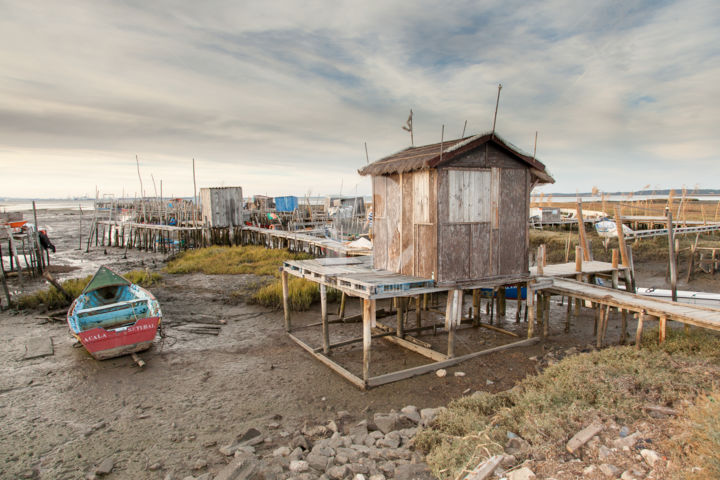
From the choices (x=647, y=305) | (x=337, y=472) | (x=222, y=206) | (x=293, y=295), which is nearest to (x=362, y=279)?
(x=337, y=472)

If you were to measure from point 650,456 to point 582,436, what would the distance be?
2.58 feet

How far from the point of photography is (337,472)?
5.75 meters

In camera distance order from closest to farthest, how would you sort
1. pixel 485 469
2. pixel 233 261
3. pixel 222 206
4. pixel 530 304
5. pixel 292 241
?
1. pixel 485 469
2. pixel 530 304
3. pixel 233 261
4. pixel 292 241
5. pixel 222 206

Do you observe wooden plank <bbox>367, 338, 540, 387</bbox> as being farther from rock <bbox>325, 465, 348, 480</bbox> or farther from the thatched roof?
the thatched roof

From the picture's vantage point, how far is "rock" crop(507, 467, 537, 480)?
462 cm

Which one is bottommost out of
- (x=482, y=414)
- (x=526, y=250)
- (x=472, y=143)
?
(x=482, y=414)

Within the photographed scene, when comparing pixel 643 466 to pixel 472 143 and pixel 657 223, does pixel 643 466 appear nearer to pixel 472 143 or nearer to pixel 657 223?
pixel 472 143

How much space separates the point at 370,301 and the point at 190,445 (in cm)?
430

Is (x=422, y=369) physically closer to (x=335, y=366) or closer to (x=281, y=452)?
(x=335, y=366)

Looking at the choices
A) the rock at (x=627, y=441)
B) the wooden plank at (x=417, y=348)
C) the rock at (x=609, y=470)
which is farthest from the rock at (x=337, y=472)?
the wooden plank at (x=417, y=348)

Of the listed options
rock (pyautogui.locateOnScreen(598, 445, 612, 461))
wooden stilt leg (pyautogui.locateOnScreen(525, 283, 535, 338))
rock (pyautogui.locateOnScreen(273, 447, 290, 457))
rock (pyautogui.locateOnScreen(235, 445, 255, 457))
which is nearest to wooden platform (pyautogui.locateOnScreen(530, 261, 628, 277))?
wooden stilt leg (pyautogui.locateOnScreen(525, 283, 535, 338))

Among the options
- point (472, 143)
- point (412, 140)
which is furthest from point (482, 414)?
point (412, 140)

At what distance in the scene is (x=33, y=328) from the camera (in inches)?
547

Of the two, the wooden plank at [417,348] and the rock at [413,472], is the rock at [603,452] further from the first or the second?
the wooden plank at [417,348]
